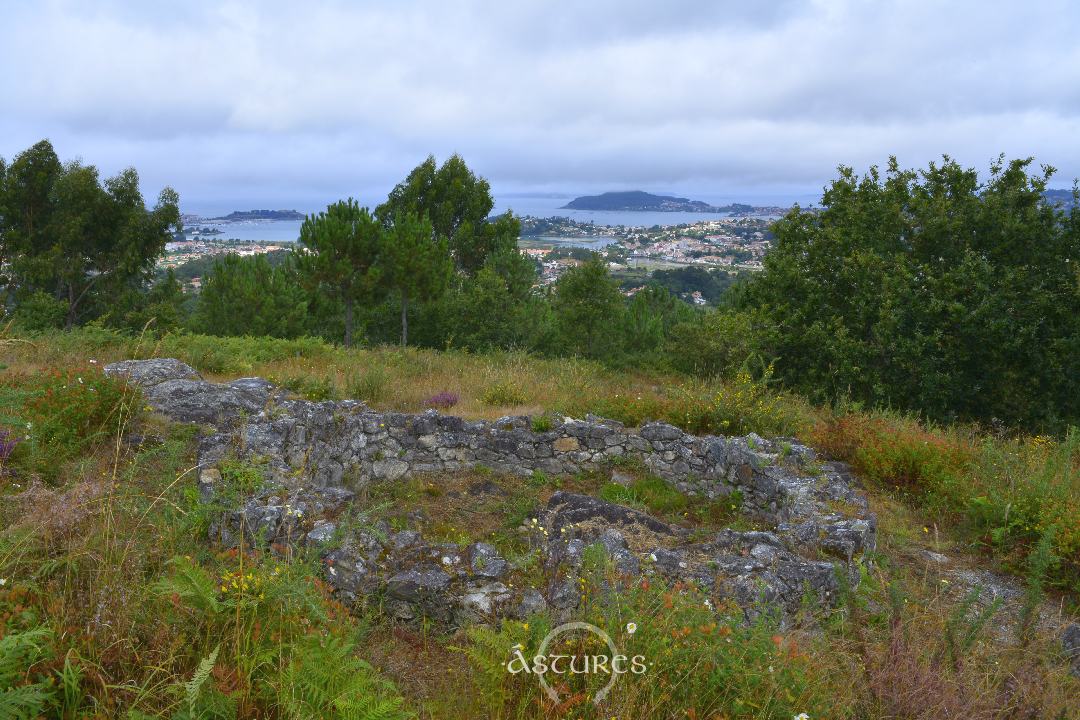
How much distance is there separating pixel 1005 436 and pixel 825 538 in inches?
369

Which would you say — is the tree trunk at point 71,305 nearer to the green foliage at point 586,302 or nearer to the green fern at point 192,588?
the green foliage at point 586,302

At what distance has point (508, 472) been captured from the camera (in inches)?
316

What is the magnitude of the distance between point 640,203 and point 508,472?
560 feet

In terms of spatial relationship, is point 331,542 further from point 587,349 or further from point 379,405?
point 587,349

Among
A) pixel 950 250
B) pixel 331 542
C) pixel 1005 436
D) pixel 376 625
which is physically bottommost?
pixel 1005 436

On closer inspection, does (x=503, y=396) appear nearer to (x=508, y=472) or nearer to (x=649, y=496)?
(x=508, y=472)

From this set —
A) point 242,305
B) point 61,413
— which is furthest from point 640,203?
point 61,413

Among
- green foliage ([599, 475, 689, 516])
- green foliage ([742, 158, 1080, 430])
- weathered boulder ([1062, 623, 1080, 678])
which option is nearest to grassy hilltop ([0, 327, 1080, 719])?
weathered boulder ([1062, 623, 1080, 678])

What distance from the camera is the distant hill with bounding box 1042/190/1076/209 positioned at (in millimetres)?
13789

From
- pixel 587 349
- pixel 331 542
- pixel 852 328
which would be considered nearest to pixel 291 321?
pixel 587 349

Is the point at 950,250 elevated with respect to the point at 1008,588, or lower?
elevated

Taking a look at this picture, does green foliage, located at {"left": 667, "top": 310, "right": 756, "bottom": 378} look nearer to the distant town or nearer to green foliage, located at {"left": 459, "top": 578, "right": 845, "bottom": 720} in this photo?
the distant town

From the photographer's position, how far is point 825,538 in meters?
5.66

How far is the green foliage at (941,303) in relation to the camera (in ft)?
41.5
